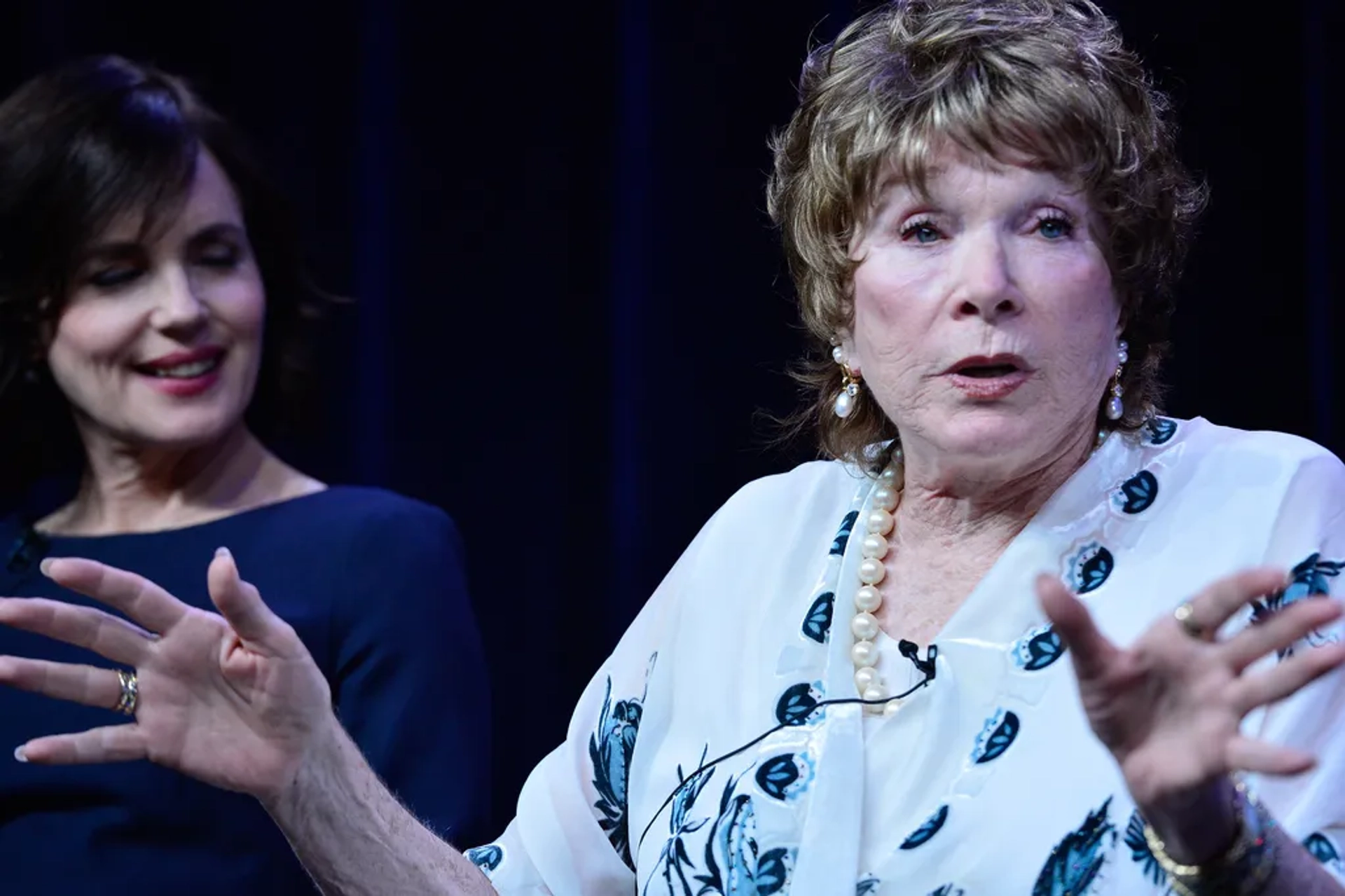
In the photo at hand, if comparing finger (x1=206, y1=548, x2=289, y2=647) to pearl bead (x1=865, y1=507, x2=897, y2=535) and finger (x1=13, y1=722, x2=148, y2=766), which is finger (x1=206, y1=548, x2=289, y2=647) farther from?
pearl bead (x1=865, y1=507, x2=897, y2=535)

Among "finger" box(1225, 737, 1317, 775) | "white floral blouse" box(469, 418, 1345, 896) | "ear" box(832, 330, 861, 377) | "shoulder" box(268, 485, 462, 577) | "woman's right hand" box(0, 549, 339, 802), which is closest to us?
"finger" box(1225, 737, 1317, 775)

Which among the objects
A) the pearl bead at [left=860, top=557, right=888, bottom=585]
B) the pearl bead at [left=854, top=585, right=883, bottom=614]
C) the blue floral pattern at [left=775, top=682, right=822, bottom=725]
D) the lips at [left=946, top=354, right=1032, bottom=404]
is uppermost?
the lips at [left=946, top=354, right=1032, bottom=404]

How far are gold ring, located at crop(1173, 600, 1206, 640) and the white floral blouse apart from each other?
224mm

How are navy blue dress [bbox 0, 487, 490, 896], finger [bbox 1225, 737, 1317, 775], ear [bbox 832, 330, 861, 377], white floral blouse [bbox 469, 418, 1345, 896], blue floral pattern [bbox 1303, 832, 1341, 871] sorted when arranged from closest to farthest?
finger [bbox 1225, 737, 1317, 775] → blue floral pattern [bbox 1303, 832, 1341, 871] → white floral blouse [bbox 469, 418, 1345, 896] → ear [bbox 832, 330, 861, 377] → navy blue dress [bbox 0, 487, 490, 896]

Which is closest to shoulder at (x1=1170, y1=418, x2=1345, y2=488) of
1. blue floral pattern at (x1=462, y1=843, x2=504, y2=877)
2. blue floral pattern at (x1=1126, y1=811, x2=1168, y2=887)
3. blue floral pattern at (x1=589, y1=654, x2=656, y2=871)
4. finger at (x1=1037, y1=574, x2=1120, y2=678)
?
blue floral pattern at (x1=1126, y1=811, x2=1168, y2=887)

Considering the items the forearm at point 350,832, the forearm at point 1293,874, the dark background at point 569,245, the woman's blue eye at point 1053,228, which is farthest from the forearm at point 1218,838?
the dark background at point 569,245

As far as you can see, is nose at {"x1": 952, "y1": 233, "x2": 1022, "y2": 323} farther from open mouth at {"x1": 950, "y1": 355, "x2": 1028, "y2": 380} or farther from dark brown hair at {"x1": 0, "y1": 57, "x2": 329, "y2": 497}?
dark brown hair at {"x1": 0, "y1": 57, "x2": 329, "y2": 497}

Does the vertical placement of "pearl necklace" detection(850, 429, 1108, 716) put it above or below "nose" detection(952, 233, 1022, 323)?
below

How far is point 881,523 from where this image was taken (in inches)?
64.8

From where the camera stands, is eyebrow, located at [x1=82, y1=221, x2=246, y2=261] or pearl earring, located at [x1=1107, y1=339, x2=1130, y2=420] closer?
pearl earring, located at [x1=1107, y1=339, x2=1130, y2=420]

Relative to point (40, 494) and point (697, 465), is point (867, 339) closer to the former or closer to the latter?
point (697, 465)

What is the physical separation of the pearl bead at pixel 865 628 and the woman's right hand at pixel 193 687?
485 mm

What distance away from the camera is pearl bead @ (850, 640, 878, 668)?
155cm

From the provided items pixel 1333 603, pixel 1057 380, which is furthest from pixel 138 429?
pixel 1333 603
